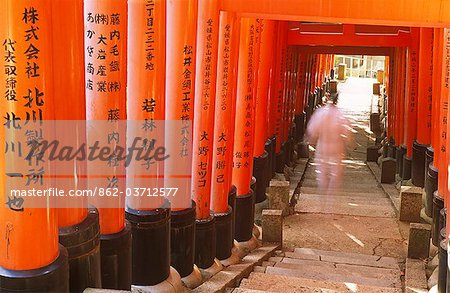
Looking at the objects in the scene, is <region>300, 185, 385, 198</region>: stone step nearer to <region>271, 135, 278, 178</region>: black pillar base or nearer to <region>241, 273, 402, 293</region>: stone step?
<region>271, 135, 278, 178</region>: black pillar base

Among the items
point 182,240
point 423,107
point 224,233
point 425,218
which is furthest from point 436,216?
point 423,107

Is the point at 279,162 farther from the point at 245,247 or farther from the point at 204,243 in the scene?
the point at 204,243

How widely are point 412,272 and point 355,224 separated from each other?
256cm

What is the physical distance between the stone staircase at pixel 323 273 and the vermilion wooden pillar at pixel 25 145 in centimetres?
193

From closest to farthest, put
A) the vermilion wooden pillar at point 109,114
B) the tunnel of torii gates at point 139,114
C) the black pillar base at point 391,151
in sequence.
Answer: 1. the tunnel of torii gates at point 139,114
2. the vermilion wooden pillar at point 109,114
3. the black pillar base at point 391,151

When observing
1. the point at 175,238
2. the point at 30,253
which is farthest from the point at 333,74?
the point at 30,253

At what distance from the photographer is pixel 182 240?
5016mm

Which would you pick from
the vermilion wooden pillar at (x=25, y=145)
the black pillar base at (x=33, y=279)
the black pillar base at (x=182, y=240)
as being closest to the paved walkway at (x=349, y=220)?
the black pillar base at (x=182, y=240)

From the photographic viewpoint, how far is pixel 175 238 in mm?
4992

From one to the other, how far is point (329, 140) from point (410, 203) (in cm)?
884

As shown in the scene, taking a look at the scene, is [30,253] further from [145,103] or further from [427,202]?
[427,202]

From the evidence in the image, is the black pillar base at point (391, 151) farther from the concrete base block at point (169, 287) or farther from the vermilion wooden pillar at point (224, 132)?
the concrete base block at point (169, 287)

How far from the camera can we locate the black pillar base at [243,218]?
678cm

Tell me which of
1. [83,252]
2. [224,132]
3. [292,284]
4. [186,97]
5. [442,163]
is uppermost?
[186,97]
